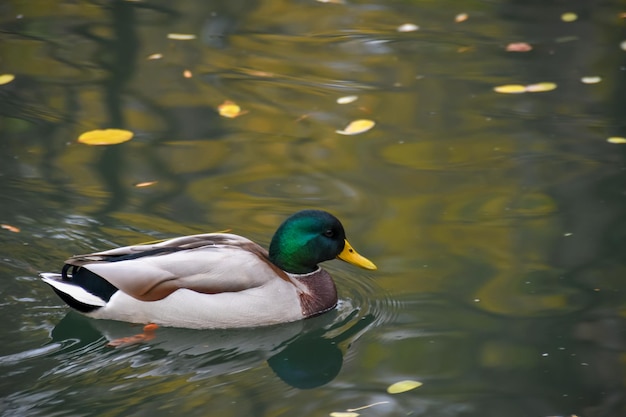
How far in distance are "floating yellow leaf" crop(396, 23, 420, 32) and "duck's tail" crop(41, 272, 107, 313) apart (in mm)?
5387

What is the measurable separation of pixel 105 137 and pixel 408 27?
11.7 feet

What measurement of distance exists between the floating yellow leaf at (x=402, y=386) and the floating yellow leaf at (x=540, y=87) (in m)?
4.26

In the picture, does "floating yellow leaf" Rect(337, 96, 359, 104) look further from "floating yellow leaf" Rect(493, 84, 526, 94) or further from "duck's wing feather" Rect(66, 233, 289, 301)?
"duck's wing feather" Rect(66, 233, 289, 301)

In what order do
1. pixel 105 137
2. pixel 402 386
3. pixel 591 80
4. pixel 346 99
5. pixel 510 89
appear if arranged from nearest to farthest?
pixel 402 386
pixel 105 137
pixel 346 99
pixel 510 89
pixel 591 80

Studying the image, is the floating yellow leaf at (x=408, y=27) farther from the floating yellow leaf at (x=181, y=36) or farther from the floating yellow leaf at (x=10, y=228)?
the floating yellow leaf at (x=10, y=228)

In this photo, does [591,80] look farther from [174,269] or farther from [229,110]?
[174,269]

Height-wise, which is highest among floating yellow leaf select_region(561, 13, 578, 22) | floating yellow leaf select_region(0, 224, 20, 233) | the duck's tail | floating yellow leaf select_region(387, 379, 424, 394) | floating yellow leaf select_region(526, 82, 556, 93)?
floating yellow leaf select_region(561, 13, 578, 22)

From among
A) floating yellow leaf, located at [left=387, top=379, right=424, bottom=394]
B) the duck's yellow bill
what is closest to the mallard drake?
the duck's yellow bill

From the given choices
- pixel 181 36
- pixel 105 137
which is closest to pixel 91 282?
pixel 105 137

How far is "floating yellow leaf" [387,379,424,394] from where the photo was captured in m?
5.03

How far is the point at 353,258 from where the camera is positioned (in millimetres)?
6012

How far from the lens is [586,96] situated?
864 cm

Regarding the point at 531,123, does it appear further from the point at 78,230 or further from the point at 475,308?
the point at 78,230

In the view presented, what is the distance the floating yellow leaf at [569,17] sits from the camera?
10258 mm
